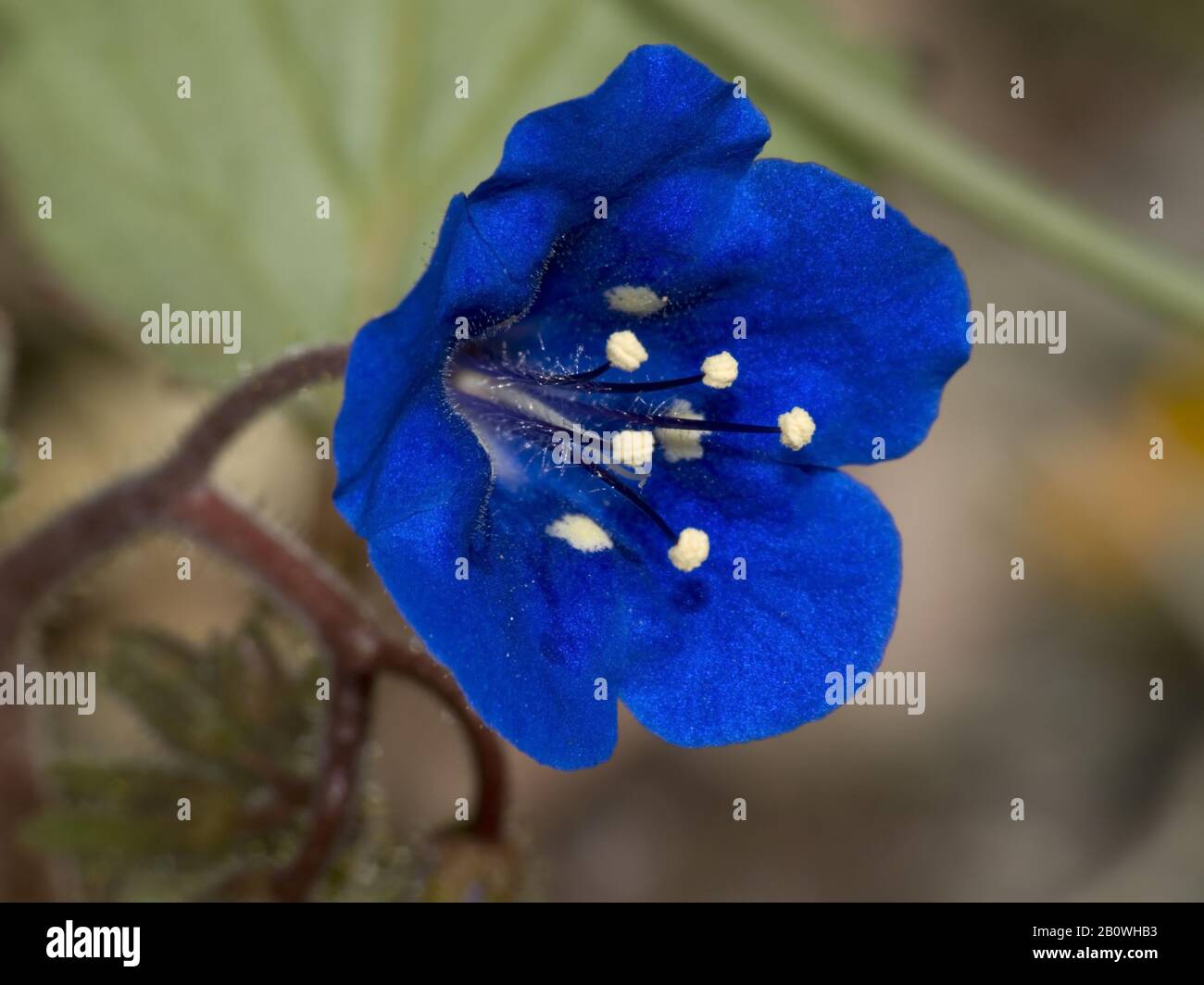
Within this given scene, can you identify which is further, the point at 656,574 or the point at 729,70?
the point at 729,70

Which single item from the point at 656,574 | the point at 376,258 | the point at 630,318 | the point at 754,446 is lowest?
the point at 656,574

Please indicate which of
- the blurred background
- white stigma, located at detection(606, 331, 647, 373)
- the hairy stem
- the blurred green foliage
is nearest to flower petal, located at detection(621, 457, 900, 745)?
white stigma, located at detection(606, 331, 647, 373)

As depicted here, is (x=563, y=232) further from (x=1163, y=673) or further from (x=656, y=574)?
(x=1163, y=673)

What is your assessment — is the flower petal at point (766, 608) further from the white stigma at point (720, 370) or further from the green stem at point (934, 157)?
the green stem at point (934, 157)

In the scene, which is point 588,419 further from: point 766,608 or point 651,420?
point 766,608
